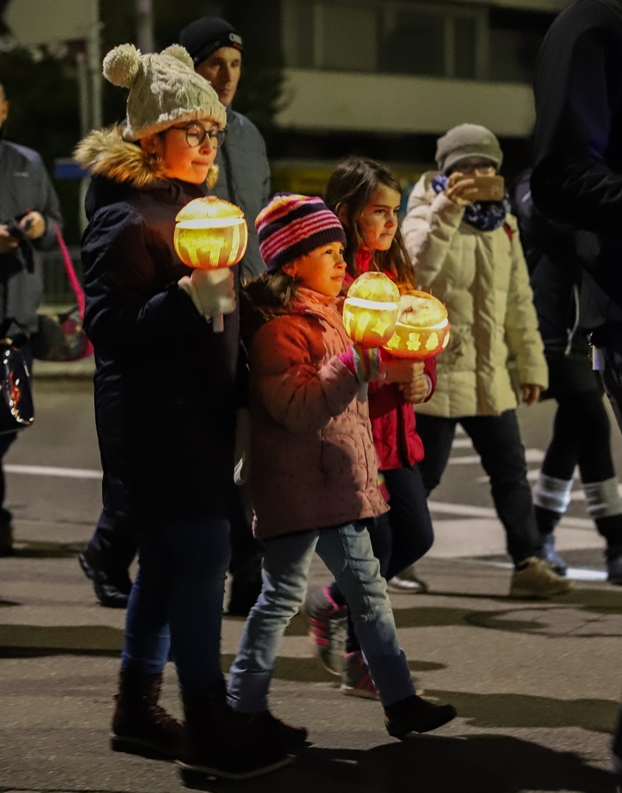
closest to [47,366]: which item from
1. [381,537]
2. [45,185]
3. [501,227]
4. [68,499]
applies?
[68,499]

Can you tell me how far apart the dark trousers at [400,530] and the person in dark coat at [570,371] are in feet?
6.51

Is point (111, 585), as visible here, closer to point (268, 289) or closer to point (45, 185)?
point (45, 185)

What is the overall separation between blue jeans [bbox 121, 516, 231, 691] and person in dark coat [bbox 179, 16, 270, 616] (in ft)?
5.49

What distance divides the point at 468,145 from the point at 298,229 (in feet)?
7.29

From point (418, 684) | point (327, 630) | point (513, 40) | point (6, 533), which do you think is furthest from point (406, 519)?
point (513, 40)

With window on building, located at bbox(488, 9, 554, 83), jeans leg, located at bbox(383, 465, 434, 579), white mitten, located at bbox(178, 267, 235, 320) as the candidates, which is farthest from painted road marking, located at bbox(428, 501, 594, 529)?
window on building, located at bbox(488, 9, 554, 83)

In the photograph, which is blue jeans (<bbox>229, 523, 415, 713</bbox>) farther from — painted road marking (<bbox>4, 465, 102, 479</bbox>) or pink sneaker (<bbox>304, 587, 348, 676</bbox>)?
painted road marking (<bbox>4, 465, 102, 479</bbox>)

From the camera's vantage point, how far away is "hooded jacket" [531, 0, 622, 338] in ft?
11.4

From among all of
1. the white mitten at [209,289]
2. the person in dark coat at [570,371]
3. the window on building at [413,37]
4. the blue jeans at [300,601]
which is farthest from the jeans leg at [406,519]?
the window on building at [413,37]

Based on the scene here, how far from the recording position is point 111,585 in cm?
624

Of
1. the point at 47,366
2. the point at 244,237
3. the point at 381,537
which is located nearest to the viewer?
the point at 244,237

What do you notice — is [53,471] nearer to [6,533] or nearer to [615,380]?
[6,533]

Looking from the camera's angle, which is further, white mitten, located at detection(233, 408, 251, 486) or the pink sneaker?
the pink sneaker

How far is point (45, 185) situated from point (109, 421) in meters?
3.01
